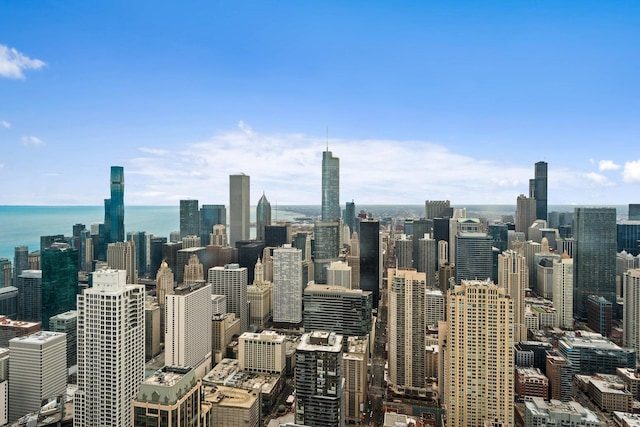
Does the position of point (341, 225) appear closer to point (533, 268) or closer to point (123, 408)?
point (533, 268)

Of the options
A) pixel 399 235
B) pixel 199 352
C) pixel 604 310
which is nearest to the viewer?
pixel 199 352

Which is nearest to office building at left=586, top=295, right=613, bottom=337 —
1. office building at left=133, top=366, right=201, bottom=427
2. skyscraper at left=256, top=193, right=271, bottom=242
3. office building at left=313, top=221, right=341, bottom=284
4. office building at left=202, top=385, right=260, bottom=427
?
office building at left=313, top=221, right=341, bottom=284

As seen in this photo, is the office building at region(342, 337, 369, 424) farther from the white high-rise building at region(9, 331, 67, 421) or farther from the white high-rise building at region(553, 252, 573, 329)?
the white high-rise building at region(553, 252, 573, 329)

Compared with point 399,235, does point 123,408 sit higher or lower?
lower

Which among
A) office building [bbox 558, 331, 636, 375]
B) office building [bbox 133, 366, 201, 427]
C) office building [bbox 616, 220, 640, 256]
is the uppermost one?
office building [bbox 616, 220, 640, 256]

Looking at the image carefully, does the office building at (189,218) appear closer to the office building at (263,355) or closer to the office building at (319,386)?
the office building at (263,355)

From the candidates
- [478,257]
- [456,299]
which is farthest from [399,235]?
[456,299]

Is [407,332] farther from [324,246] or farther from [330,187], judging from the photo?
[330,187]

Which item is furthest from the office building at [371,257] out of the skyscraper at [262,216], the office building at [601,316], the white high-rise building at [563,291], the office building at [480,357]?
the office building at [480,357]
